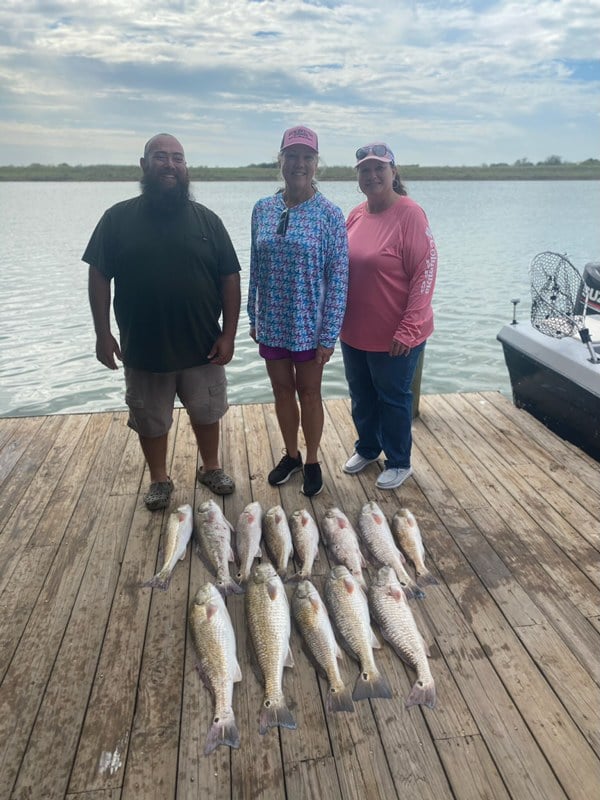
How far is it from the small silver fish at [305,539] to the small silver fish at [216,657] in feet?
1.49

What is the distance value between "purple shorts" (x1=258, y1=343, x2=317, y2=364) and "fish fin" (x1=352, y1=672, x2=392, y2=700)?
5.21 feet

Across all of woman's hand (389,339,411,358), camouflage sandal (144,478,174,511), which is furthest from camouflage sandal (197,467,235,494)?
woman's hand (389,339,411,358)

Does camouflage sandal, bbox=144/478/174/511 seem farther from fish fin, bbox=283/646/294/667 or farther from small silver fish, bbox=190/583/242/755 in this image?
fish fin, bbox=283/646/294/667

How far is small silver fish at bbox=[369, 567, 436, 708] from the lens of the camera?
6.47ft

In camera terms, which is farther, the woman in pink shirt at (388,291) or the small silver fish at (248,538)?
the woman in pink shirt at (388,291)

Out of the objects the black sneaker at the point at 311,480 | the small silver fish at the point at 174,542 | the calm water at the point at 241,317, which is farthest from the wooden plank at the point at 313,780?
the calm water at the point at 241,317

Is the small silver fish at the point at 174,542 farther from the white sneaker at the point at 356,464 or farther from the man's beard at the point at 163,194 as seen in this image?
the man's beard at the point at 163,194

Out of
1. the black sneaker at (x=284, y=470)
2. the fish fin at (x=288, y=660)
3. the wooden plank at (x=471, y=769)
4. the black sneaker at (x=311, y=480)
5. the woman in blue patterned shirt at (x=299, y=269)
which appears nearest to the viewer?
the wooden plank at (x=471, y=769)

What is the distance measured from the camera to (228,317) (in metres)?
3.00

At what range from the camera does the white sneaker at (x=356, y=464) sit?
3631 millimetres

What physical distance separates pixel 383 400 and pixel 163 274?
1.41 metres

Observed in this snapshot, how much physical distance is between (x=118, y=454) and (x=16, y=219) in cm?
2542

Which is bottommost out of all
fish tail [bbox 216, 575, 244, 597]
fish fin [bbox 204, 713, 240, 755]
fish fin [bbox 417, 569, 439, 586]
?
fish tail [bbox 216, 575, 244, 597]

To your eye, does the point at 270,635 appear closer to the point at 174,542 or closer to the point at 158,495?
the point at 174,542
